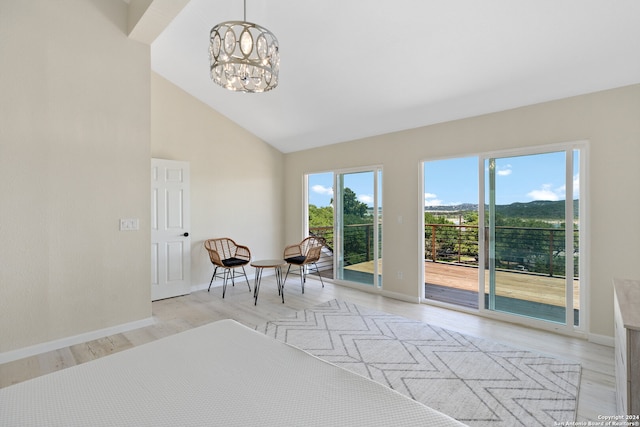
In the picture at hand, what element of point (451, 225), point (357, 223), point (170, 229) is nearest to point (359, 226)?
point (357, 223)

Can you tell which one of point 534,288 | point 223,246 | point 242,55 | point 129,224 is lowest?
point 534,288

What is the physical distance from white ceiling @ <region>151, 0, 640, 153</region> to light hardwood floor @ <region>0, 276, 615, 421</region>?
2.42 meters

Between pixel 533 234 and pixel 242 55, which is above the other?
pixel 242 55

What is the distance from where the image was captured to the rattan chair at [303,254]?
479 centimetres

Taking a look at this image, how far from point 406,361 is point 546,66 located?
2.88 metres

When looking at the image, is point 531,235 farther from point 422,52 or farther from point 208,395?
point 208,395

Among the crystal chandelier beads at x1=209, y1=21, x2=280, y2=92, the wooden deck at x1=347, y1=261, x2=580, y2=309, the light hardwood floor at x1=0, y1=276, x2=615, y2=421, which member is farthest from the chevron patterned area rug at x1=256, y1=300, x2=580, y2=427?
the crystal chandelier beads at x1=209, y1=21, x2=280, y2=92

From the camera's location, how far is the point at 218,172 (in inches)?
201

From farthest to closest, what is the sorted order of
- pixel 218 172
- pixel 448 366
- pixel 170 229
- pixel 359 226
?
1. pixel 218 172
2. pixel 359 226
3. pixel 170 229
4. pixel 448 366

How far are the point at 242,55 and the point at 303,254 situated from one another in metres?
4.12

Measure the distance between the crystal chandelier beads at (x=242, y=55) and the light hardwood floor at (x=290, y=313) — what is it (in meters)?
2.58

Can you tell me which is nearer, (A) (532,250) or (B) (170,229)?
(A) (532,250)

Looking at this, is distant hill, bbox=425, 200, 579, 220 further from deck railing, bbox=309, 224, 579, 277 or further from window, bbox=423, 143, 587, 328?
deck railing, bbox=309, 224, 579, 277

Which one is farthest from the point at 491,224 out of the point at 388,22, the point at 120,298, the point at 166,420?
the point at 120,298
